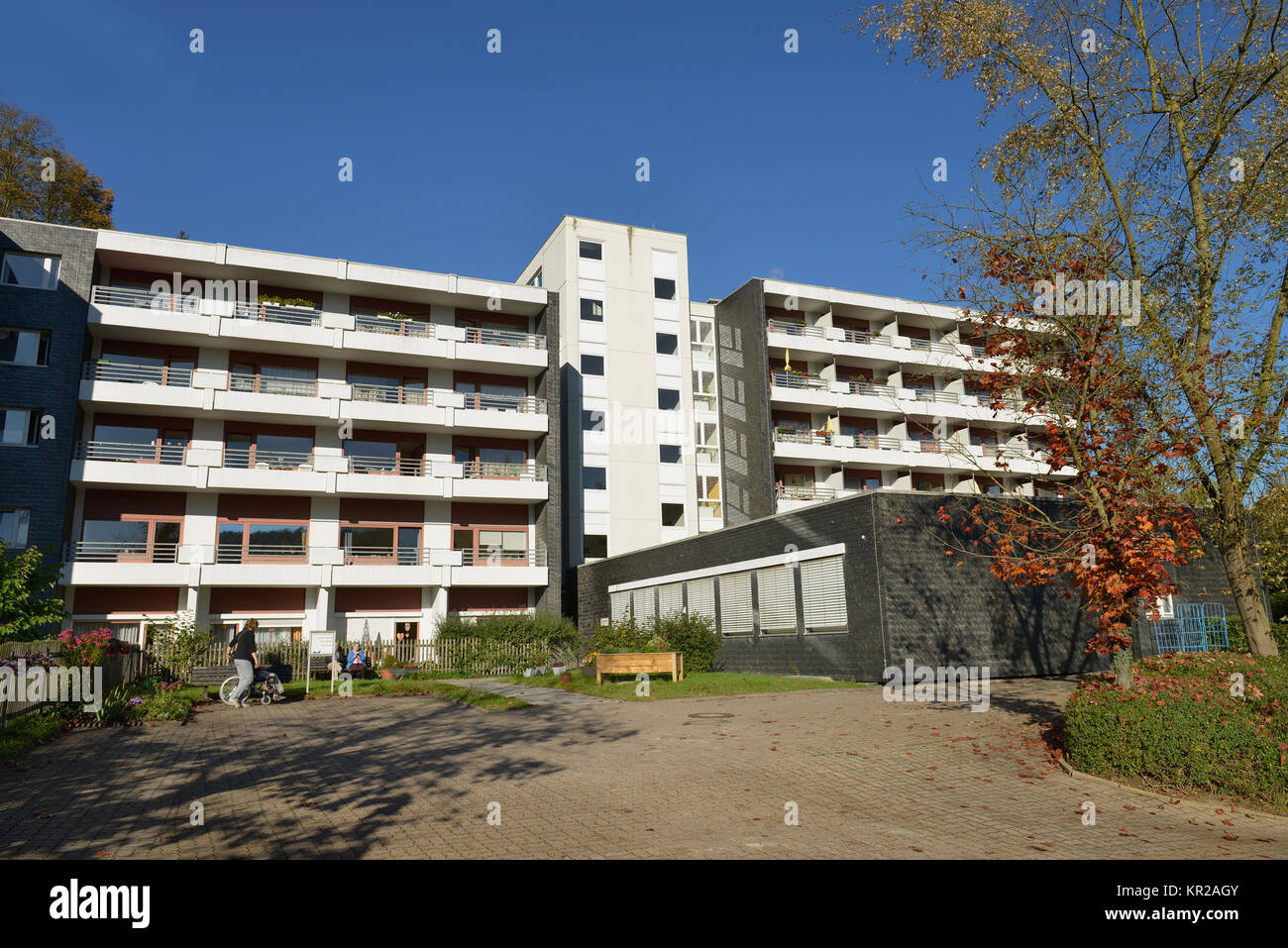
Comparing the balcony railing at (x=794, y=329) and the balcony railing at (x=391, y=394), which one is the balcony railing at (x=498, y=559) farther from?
the balcony railing at (x=794, y=329)

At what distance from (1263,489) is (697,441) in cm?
3201

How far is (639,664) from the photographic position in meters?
20.4

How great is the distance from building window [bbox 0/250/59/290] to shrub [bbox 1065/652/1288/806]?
118 feet

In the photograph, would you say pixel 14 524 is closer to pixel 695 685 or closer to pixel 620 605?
pixel 620 605

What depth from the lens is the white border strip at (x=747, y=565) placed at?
20.2m

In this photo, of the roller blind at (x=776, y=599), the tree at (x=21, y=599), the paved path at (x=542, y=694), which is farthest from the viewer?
the roller blind at (x=776, y=599)

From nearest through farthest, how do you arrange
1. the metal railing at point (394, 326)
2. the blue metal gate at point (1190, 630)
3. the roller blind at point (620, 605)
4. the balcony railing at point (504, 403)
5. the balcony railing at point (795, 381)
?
the blue metal gate at point (1190, 630) → the roller blind at point (620, 605) → the metal railing at point (394, 326) → the balcony railing at point (504, 403) → the balcony railing at point (795, 381)

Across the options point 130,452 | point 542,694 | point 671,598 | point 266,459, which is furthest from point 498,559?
point 542,694

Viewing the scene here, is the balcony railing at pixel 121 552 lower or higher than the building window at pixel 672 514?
lower

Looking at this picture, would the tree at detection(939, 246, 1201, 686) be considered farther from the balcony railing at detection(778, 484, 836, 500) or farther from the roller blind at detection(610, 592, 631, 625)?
the balcony railing at detection(778, 484, 836, 500)

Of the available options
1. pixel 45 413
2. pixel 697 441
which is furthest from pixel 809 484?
pixel 45 413

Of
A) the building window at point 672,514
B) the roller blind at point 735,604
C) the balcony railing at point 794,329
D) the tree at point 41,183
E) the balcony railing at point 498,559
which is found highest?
the tree at point 41,183

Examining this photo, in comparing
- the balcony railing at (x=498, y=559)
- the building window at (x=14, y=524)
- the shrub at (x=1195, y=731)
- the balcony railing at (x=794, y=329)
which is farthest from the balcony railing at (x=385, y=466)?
the shrub at (x=1195, y=731)

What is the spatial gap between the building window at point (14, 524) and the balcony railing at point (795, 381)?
31752mm
